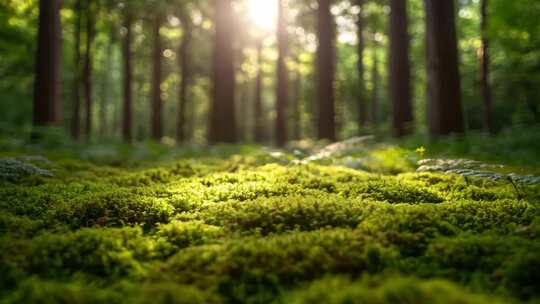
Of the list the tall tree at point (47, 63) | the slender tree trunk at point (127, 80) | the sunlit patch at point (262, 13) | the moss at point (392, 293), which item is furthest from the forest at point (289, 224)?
the sunlit patch at point (262, 13)

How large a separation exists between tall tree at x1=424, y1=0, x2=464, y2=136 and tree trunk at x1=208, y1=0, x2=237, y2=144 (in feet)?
23.7

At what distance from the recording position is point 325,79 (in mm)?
15641

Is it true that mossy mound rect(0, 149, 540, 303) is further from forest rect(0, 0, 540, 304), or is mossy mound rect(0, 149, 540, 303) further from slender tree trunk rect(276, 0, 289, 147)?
slender tree trunk rect(276, 0, 289, 147)

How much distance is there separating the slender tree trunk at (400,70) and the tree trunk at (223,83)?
20.8 ft

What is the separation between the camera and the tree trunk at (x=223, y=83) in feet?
47.6

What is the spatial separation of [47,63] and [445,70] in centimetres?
1093

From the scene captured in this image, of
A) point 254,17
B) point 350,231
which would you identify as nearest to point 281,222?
point 350,231

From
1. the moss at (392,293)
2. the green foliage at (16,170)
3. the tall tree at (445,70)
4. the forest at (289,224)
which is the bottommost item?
the moss at (392,293)

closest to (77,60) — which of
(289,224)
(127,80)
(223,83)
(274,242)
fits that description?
(127,80)

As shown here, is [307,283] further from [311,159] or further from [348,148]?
[348,148]

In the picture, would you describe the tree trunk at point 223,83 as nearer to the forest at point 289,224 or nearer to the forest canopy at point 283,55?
the forest canopy at point 283,55

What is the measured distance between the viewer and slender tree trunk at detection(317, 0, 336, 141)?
15539 millimetres

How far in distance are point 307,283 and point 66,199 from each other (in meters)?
3.11

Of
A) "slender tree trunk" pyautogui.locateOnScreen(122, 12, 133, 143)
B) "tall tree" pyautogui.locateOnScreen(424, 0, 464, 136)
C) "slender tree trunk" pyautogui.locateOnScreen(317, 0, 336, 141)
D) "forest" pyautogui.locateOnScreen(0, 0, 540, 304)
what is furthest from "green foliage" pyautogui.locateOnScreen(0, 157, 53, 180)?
"slender tree trunk" pyautogui.locateOnScreen(122, 12, 133, 143)
